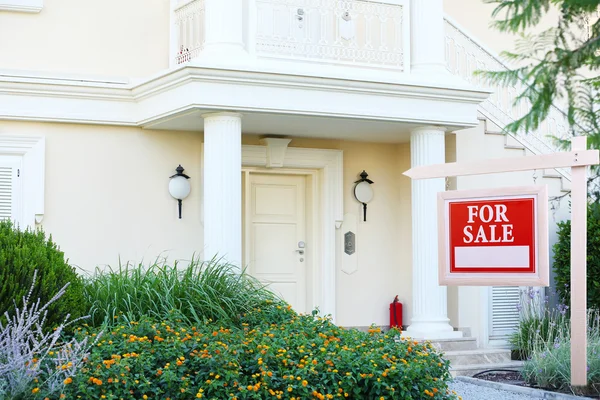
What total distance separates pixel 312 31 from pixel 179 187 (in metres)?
2.42

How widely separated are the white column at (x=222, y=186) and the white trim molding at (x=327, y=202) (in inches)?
74.3

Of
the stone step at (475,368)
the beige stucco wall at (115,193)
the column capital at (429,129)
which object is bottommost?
the stone step at (475,368)

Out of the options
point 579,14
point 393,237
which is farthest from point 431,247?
point 579,14

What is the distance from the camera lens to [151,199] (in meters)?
10.9

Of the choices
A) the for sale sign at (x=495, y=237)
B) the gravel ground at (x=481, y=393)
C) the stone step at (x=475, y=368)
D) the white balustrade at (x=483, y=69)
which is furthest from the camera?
the white balustrade at (x=483, y=69)

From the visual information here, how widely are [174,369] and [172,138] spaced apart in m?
5.12

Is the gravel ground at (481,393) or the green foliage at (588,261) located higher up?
the green foliage at (588,261)

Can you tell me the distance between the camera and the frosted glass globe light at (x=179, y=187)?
1095 cm

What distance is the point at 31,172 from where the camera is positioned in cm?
1039

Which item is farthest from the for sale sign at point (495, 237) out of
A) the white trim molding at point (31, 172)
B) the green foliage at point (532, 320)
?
the white trim molding at point (31, 172)

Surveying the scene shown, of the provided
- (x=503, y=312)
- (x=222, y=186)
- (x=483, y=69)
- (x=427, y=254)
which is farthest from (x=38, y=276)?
(x=483, y=69)

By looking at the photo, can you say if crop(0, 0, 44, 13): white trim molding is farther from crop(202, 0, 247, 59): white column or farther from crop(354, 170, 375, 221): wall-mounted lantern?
crop(354, 170, 375, 221): wall-mounted lantern

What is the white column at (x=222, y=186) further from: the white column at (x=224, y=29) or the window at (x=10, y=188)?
the window at (x=10, y=188)

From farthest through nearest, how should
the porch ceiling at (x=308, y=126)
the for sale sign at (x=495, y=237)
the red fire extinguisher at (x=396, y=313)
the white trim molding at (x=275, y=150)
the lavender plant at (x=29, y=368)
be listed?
1. the red fire extinguisher at (x=396, y=313)
2. the white trim molding at (x=275, y=150)
3. the porch ceiling at (x=308, y=126)
4. the for sale sign at (x=495, y=237)
5. the lavender plant at (x=29, y=368)
